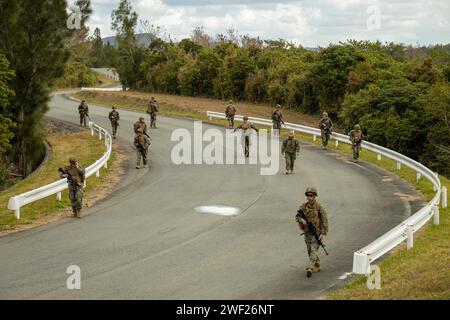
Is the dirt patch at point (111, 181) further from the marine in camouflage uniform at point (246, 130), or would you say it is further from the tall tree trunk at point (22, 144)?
the tall tree trunk at point (22, 144)

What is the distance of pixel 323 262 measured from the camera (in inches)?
531

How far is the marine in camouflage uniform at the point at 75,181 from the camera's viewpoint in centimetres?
1748

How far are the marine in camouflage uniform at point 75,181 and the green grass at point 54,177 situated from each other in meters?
1.09

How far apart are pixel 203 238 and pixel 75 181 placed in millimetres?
4238

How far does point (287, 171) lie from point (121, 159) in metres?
7.82

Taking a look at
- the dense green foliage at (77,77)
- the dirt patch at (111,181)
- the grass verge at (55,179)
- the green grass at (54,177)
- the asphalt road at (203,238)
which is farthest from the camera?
the dense green foliage at (77,77)

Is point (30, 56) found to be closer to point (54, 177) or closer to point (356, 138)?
point (54, 177)

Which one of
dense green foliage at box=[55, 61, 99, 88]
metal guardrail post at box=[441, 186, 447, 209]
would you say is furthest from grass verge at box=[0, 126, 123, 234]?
dense green foliage at box=[55, 61, 99, 88]

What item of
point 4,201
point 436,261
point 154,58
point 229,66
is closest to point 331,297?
point 436,261

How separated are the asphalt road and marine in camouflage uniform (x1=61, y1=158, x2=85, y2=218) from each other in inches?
15.0

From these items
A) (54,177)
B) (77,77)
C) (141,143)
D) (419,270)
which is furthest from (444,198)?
(77,77)

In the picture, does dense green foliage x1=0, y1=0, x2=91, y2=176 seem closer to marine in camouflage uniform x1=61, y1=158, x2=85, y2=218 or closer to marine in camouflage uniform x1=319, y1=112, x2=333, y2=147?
marine in camouflage uniform x1=319, y1=112, x2=333, y2=147

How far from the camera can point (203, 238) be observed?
15.4 m

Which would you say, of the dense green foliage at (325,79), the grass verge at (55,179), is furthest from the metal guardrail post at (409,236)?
the dense green foliage at (325,79)
